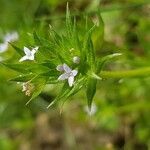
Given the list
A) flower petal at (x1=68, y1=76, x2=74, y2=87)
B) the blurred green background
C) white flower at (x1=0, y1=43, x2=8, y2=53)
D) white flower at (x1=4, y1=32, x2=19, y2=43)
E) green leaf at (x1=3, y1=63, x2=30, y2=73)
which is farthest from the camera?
the blurred green background

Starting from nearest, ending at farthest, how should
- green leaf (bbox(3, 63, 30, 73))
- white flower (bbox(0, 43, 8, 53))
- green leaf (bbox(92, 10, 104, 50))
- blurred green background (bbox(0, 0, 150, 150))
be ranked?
green leaf (bbox(3, 63, 30, 73)) < green leaf (bbox(92, 10, 104, 50)) < white flower (bbox(0, 43, 8, 53)) < blurred green background (bbox(0, 0, 150, 150))

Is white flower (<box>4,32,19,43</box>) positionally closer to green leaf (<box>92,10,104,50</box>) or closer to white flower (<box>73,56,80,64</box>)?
green leaf (<box>92,10,104,50</box>)

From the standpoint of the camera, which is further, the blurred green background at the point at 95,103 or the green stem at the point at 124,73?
the blurred green background at the point at 95,103

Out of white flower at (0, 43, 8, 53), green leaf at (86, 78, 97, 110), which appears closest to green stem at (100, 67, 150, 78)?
green leaf at (86, 78, 97, 110)

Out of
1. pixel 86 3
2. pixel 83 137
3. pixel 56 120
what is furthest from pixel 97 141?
pixel 86 3

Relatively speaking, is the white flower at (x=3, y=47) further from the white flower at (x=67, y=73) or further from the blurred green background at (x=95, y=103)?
the white flower at (x=67, y=73)

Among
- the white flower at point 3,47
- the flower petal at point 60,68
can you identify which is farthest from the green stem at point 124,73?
the white flower at point 3,47

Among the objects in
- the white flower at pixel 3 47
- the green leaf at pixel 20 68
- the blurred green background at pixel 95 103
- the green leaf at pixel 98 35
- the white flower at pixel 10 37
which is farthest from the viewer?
the blurred green background at pixel 95 103

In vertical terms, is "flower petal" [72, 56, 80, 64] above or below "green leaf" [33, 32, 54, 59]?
below

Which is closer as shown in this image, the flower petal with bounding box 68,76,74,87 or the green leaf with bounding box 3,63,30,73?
the flower petal with bounding box 68,76,74,87
